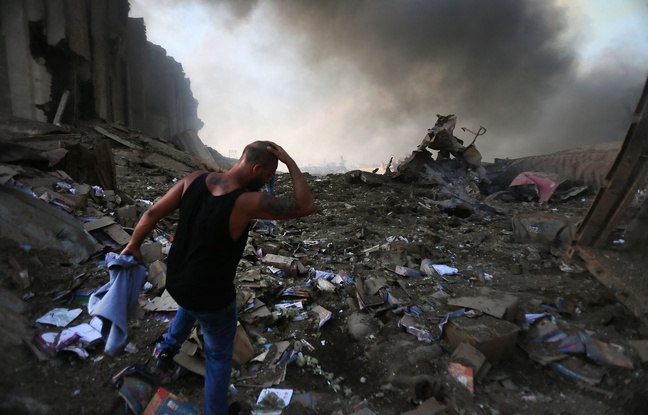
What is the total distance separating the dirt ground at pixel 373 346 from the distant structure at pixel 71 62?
9.16 m

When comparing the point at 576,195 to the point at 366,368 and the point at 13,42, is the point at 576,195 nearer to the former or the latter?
the point at 366,368

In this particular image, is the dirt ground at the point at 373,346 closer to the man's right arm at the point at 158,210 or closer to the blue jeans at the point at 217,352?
the blue jeans at the point at 217,352

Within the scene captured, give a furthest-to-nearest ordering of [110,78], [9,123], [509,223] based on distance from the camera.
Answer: [110,78], [9,123], [509,223]

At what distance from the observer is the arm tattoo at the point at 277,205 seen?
1.52 m

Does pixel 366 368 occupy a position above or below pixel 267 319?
below

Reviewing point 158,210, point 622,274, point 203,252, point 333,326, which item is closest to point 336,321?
point 333,326

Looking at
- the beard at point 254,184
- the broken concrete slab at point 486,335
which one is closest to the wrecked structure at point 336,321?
the broken concrete slab at point 486,335

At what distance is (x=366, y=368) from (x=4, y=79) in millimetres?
11940

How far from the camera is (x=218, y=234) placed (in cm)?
154

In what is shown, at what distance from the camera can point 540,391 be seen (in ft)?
6.86

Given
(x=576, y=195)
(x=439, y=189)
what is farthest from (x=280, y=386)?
(x=576, y=195)

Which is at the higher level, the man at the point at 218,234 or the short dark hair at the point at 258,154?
the short dark hair at the point at 258,154

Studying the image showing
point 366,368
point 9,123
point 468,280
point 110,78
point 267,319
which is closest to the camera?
point 366,368

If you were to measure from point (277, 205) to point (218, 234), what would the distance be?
313mm
